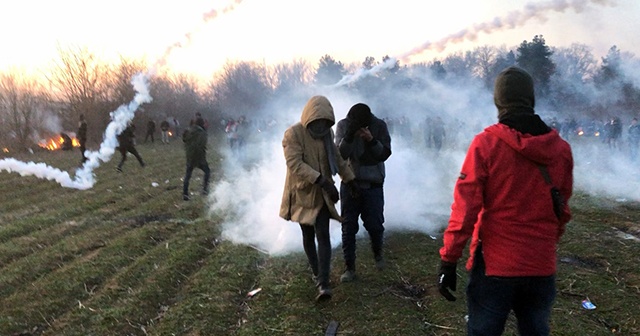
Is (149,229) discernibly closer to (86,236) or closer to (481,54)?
(86,236)

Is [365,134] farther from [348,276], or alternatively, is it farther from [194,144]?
[194,144]

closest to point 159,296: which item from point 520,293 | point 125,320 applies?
point 125,320

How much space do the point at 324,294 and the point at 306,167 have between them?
129cm

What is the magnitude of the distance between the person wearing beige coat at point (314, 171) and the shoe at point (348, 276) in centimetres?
46

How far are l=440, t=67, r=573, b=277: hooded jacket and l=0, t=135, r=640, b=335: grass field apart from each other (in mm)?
1762

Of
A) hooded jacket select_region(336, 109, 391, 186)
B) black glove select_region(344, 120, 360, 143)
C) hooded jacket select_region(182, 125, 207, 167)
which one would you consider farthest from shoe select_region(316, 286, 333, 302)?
hooded jacket select_region(182, 125, 207, 167)

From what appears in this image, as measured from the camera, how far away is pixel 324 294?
4.50m

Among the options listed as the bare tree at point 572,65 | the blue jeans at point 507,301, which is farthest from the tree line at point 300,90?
the blue jeans at point 507,301

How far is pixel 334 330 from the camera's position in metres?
4.00

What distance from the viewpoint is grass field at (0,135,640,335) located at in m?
4.17

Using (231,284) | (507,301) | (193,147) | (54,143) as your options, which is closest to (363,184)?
(231,284)

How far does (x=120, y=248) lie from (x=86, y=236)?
1.20 meters

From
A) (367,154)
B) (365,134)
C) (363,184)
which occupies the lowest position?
(363,184)

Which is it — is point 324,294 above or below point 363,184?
below
